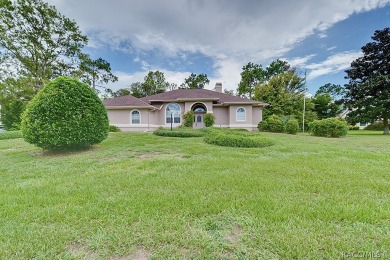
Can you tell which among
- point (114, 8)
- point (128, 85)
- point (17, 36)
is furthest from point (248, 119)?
point (128, 85)

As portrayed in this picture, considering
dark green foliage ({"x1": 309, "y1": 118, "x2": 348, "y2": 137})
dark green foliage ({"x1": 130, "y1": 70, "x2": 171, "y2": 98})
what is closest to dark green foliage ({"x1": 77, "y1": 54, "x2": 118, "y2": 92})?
dark green foliage ({"x1": 130, "y1": 70, "x2": 171, "y2": 98})

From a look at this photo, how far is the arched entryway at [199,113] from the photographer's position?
803 inches

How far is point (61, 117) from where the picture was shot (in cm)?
696

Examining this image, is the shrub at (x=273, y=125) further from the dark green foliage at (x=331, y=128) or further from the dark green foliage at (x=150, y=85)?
the dark green foliage at (x=150, y=85)

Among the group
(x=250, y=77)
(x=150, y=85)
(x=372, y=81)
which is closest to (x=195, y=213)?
(x=372, y=81)

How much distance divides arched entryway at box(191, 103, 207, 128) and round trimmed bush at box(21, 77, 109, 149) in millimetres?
13585

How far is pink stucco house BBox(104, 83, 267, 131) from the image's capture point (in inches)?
768

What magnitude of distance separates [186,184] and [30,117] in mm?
7044

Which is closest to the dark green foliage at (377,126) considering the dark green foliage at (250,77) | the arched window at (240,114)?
the dark green foliage at (250,77)

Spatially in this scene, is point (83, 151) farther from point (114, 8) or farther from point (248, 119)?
point (248, 119)

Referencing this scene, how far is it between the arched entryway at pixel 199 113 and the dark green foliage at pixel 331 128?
11.2 m

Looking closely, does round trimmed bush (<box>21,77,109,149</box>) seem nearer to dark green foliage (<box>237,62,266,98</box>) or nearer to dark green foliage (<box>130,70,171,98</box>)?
dark green foliage (<box>130,70,171,98</box>)

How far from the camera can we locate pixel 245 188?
3.63m

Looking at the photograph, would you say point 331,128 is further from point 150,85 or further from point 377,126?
point 150,85
